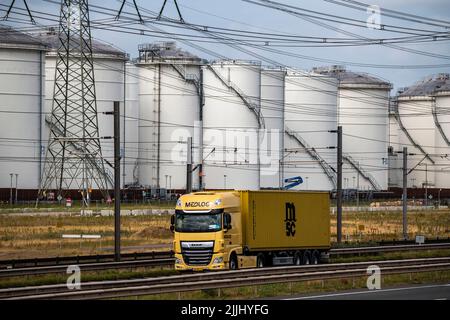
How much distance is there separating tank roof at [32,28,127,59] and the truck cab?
80659 millimetres

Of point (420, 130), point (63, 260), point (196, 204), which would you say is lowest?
point (63, 260)

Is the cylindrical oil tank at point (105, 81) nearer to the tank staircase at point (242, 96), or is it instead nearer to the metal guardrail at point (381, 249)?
the tank staircase at point (242, 96)

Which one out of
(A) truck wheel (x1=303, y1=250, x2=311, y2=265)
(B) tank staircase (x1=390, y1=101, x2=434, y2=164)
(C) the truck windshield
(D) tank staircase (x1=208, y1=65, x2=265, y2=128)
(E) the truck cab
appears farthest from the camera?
(B) tank staircase (x1=390, y1=101, x2=434, y2=164)

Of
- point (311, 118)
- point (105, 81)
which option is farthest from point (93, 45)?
point (311, 118)

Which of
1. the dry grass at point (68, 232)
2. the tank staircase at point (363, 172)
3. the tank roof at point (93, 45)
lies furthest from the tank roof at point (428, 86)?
the dry grass at point (68, 232)

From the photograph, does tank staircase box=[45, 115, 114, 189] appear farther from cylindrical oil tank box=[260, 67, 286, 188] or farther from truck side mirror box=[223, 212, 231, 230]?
truck side mirror box=[223, 212, 231, 230]

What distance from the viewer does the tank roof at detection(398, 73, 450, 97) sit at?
162m

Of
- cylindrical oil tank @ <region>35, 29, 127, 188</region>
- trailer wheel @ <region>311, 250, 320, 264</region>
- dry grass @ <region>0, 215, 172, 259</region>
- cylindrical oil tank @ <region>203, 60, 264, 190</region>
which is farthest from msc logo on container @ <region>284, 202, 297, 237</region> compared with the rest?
cylindrical oil tank @ <region>203, 60, 264, 190</region>

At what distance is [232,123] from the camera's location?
12569cm

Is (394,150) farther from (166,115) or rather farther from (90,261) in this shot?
(90,261)

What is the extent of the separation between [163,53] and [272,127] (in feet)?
56.1

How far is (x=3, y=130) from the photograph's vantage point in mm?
105938

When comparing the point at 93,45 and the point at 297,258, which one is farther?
the point at 93,45
